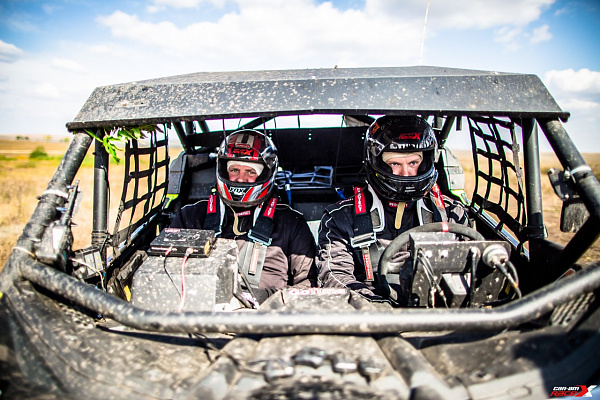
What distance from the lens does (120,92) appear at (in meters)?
1.99

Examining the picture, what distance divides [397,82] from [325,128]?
7.80 feet

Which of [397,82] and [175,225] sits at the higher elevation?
[397,82]

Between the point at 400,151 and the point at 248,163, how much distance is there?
135 centimetres

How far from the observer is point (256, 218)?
3.29 metres

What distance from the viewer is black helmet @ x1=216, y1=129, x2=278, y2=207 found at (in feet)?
10.4

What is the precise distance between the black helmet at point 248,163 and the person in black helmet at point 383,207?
632 mm

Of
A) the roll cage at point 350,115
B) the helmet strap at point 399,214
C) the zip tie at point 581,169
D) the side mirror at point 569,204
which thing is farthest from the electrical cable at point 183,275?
the zip tie at point 581,169

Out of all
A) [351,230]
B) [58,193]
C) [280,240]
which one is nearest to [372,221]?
[351,230]

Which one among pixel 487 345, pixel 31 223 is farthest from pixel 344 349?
pixel 31 223

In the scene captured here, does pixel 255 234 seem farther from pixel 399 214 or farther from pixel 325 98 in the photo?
pixel 325 98

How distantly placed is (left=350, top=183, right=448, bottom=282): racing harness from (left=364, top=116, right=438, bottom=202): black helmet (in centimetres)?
15

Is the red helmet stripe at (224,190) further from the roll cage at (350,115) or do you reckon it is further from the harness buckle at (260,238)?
the roll cage at (350,115)

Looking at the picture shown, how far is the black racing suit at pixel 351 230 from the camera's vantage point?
284cm

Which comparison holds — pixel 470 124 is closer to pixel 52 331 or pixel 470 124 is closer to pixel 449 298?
pixel 449 298
